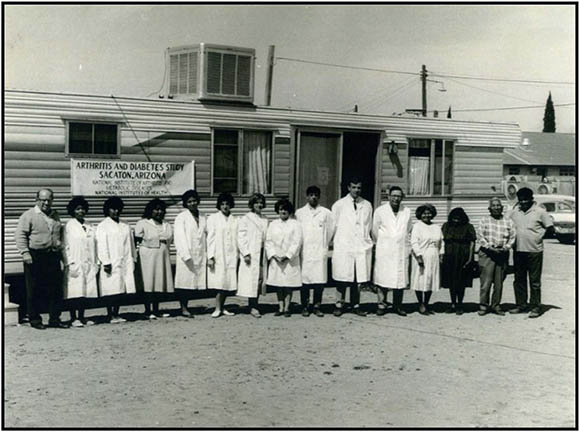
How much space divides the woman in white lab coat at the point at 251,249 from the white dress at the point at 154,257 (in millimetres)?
958

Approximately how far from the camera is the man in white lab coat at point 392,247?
9.72 metres

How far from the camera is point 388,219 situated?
9.77 meters

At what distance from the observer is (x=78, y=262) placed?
8.78m

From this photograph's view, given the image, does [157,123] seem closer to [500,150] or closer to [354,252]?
[354,252]

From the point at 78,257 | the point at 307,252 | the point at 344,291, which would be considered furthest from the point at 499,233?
the point at 78,257

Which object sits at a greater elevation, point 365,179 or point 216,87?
point 216,87

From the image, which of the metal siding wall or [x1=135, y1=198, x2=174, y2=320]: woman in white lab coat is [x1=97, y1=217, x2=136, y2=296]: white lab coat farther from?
the metal siding wall

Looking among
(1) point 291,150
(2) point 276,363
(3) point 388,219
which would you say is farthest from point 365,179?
(2) point 276,363

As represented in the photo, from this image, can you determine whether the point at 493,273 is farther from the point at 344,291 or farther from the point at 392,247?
the point at 344,291

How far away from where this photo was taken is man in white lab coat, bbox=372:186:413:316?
9.72m

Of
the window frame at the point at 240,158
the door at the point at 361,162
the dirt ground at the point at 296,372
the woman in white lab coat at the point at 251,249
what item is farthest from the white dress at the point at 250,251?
the door at the point at 361,162

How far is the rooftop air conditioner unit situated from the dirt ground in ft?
13.2

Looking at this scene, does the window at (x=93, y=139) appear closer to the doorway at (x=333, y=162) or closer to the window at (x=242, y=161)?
the window at (x=242, y=161)

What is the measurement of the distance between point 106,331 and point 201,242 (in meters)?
1.74
